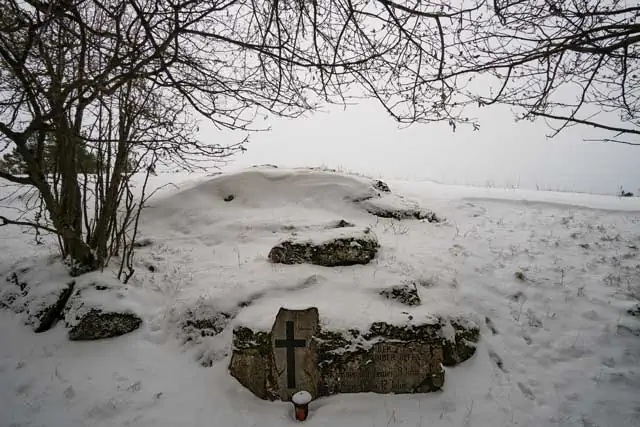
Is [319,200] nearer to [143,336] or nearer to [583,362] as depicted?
[143,336]

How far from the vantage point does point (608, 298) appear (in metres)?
4.80

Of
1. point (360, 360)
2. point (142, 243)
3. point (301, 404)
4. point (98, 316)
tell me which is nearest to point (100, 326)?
point (98, 316)

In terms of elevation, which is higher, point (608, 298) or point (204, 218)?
point (204, 218)

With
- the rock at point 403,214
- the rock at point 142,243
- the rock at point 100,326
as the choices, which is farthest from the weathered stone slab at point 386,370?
the rock at point 142,243

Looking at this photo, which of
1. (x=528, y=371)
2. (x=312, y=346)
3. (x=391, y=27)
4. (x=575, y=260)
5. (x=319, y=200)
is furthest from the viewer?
(x=319, y=200)

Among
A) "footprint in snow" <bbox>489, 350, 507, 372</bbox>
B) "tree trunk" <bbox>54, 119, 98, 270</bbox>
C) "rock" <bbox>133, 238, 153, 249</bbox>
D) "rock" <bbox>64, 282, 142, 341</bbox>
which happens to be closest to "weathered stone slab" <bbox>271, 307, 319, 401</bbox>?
"rock" <bbox>64, 282, 142, 341</bbox>

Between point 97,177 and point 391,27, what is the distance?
4196mm

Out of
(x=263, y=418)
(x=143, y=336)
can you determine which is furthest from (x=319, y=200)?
(x=263, y=418)

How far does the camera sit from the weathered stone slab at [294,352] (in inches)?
135

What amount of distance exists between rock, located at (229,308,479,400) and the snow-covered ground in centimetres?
10

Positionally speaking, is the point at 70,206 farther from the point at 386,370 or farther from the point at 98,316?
the point at 386,370

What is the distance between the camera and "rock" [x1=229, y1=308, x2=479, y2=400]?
345 centimetres

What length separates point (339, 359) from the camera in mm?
3504

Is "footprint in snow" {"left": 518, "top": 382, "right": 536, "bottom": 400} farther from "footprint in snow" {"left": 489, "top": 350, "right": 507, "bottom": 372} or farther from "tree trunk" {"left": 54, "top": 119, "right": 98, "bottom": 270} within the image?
"tree trunk" {"left": 54, "top": 119, "right": 98, "bottom": 270}
